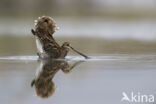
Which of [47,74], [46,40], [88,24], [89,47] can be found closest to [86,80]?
[47,74]

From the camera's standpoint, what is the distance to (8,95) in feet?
29.5

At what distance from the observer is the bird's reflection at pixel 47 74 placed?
30.2 ft

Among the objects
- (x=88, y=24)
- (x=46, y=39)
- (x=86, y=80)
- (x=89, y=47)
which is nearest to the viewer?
(x=86, y=80)

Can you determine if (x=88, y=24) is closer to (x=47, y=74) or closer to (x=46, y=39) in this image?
(x=46, y=39)

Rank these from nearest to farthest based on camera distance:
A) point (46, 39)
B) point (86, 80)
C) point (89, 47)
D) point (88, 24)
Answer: point (86, 80), point (46, 39), point (89, 47), point (88, 24)

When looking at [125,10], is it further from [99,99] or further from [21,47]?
[99,99]

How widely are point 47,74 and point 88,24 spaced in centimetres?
1096

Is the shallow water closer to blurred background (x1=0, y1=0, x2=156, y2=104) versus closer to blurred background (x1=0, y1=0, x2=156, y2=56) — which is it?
blurred background (x1=0, y1=0, x2=156, y2=104)

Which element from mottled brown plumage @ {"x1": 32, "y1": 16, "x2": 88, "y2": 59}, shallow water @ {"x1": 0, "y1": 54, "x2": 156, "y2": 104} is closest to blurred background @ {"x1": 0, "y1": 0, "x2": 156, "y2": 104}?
shallow water @ {"x1": 0, "y1": 54, "x2": 156, "y2": 104}

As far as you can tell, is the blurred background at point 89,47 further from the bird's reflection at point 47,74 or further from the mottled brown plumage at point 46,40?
the mottled brown plumage at point 46,40

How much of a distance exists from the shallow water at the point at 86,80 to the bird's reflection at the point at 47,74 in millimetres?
73

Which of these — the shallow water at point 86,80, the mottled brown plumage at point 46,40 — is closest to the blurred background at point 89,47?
the shallow water at point 86,80

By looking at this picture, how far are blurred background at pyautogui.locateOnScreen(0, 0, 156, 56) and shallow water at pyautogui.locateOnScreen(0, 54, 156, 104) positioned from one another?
1387mm

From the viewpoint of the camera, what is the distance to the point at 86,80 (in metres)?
9.94
